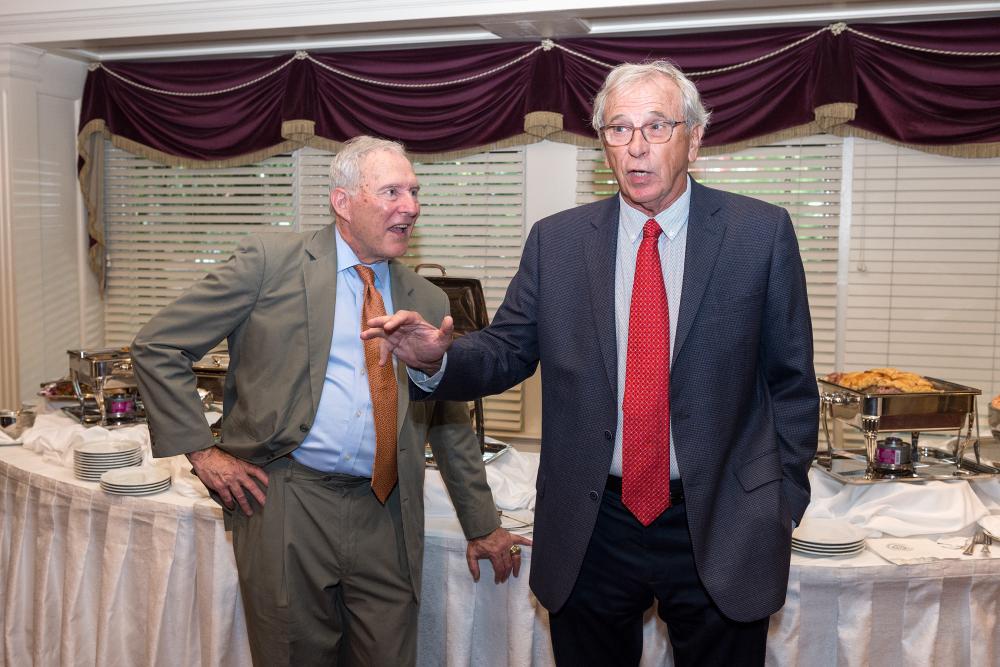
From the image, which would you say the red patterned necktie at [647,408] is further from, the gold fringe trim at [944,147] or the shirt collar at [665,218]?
the gold fringe trim at [944,147]

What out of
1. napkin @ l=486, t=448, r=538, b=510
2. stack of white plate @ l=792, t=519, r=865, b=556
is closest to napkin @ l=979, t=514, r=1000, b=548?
stack of white plate @ l=792, t=519, r=865, b=556

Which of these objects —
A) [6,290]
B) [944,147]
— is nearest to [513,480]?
[944,147]

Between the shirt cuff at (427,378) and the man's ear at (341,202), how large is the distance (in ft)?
1.79

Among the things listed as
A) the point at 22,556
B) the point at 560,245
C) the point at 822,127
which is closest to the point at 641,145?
the point at 560,245

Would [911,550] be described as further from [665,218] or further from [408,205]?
[408,205]

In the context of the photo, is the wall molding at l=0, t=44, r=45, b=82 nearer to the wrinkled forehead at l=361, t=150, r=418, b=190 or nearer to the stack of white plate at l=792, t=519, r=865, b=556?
the wrinkled forehead at l=361, t=150, r=418, b=190

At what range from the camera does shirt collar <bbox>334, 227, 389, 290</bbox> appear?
6.63ft

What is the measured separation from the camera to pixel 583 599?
5.26 ft

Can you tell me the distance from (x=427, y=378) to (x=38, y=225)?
415 centimetres

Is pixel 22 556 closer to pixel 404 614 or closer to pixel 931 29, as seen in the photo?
pixel 404 614

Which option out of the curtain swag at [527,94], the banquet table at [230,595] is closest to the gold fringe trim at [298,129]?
the curtain swag at [527,94]

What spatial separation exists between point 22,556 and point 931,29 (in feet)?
12.7

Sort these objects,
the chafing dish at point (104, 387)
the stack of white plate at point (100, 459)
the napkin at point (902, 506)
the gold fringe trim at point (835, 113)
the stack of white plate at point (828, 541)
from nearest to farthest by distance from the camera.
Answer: the stack of white plate at point (828, 541) < the napkin at point (902, 506) < the stack of white plate at point (100, 459) < the chafing dish at point (104, 387) < the gold fringe trim at point (835, 113)

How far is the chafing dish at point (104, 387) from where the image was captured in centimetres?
335
